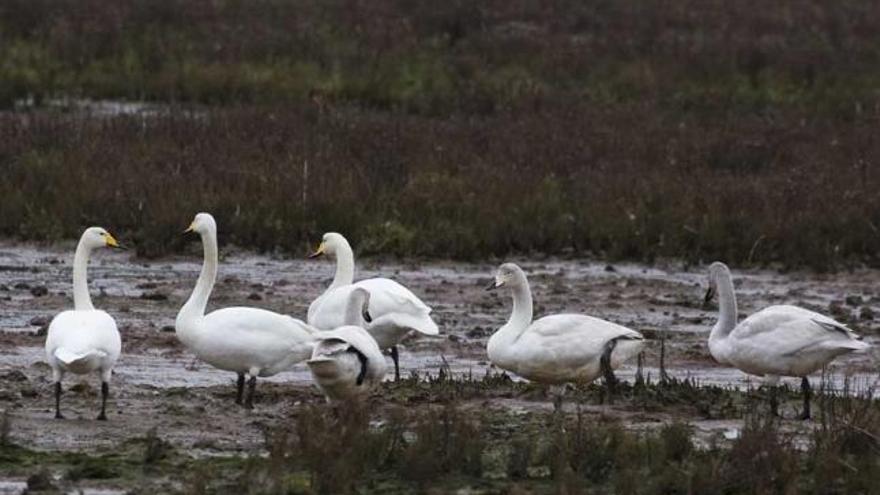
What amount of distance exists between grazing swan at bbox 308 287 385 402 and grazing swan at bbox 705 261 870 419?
2142 mm

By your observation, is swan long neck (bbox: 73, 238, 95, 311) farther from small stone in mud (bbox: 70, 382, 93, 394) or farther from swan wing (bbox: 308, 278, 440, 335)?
swan wing (bbox: 308, 278, 440, 335)

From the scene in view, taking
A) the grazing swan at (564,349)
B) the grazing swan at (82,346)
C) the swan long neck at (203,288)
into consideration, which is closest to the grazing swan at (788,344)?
the grazing swan at (564,349)

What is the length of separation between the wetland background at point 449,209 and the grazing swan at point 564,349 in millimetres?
220

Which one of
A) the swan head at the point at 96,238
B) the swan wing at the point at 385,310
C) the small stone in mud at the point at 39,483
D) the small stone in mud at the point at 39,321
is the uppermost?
the swan head at the point at 96,238

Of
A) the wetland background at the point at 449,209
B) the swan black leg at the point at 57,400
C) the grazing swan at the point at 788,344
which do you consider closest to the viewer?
the wetland background at the point at 449,209

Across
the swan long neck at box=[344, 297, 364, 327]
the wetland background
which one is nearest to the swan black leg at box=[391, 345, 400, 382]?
the wetland background

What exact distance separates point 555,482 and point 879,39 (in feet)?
89.0

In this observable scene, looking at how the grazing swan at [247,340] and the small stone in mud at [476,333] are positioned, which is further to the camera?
the small stone in mud at [476,333]

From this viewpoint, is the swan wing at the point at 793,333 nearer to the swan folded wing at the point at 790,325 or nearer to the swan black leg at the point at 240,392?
the swan folded wing at the point at 790,325

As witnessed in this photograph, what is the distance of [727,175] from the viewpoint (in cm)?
2272

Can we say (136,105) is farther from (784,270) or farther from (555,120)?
(784,270)

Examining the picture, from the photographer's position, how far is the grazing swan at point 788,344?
39.1 ft

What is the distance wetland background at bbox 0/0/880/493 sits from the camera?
Answer: 9914 millimetres

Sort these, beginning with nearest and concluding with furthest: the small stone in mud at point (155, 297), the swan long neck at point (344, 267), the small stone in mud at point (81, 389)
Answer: the small stone in mud at point (81, 389) → the swan long neck at point (344, 267) → the small stone in mud at point (155, 297)
